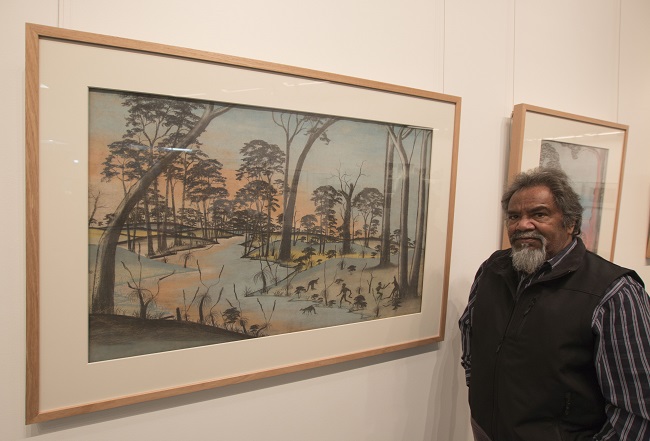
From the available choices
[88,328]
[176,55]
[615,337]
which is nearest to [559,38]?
[615,337]

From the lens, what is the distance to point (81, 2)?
2.64 ft

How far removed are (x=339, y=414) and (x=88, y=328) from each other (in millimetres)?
828

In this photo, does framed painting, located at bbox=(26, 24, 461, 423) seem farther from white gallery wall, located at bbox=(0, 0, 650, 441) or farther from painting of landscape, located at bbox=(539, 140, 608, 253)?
painting of landscape, located at bbox=(539, 140, 608, 253)

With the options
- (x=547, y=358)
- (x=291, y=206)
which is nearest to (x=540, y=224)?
(x=547, y=358)

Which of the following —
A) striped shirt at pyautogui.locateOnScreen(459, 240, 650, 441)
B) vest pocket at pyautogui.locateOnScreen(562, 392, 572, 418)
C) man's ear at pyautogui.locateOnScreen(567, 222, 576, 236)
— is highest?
man's ear at pyautogui.locateOnScreen(567, 222, 576, 236)

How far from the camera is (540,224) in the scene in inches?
41.1

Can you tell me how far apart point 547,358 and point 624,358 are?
0.54 feet

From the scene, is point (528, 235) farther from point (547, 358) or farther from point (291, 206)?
point (291, 206)

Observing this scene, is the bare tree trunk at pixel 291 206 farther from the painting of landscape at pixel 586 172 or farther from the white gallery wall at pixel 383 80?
the painting of landscape at pixel 586 172

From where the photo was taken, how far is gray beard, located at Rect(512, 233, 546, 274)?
1020mm

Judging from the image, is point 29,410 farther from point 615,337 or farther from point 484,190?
point 484,190

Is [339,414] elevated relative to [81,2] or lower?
lower

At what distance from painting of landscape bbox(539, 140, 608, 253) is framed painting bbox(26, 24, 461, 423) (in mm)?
578

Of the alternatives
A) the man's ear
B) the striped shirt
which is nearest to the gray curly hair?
the man's ear
